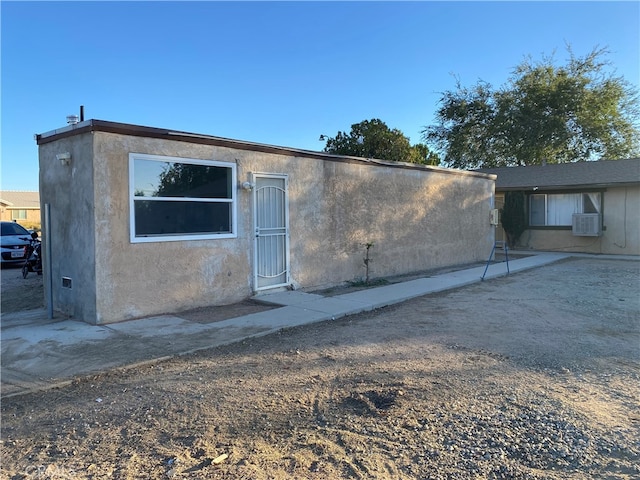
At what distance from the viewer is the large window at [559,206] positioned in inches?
729

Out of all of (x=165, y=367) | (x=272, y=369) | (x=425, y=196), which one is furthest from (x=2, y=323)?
(x=425, y=196)

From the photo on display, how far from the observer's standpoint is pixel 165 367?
515cm

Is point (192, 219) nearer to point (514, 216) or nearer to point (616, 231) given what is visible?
point (514, 216)

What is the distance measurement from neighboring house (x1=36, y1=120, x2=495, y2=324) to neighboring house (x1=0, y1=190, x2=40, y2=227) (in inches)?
1581

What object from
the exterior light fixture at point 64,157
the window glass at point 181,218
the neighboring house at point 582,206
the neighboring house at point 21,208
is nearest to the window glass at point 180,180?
the window glass at point 181,218

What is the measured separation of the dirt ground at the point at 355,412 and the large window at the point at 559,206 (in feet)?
45.0

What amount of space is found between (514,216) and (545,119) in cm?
1165

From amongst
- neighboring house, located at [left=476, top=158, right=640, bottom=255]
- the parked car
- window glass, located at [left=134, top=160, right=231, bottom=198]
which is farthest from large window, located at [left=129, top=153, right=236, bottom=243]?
neighboring house, located at [left=476, top=158, right=640, bottom=255]

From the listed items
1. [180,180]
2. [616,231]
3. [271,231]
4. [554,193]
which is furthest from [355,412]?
[554,193]

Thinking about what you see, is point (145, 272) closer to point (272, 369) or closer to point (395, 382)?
point (272, 369)

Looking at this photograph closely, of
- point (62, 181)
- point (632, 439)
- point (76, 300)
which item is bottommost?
point (632, 439)

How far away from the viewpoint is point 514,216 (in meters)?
19.9

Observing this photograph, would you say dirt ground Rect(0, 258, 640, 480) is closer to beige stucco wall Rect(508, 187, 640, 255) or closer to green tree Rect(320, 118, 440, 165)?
beige stucco wall Rect(508, 187, 640, 255)

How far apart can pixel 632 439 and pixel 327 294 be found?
642 centimetres
